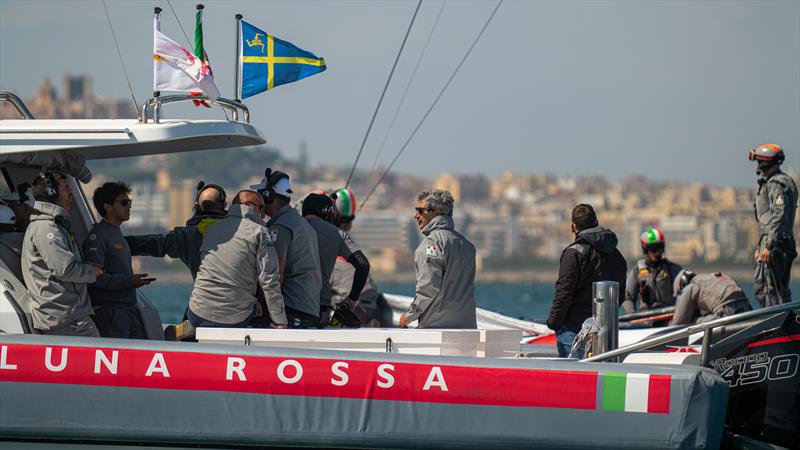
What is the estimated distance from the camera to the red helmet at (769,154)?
9656mm

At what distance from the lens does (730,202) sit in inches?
6422

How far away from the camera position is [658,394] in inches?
233

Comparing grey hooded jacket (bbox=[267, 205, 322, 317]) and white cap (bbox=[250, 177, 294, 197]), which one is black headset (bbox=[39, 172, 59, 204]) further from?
white cap (bbox=[250, 177, 294, 197])

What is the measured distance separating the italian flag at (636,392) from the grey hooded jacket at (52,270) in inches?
98.6

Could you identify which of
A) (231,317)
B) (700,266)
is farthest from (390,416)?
(700,266)

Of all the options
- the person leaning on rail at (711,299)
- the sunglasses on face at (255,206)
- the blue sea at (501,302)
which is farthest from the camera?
the blue sea at (501,302)

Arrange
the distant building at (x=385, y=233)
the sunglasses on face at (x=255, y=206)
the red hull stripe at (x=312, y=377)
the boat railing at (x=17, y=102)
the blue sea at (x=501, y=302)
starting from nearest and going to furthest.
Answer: the red hull stripe at (x=312, y=377) → the sunglasses on face at (x=255, y=206) → the boat railing at (x=17, y=102) → the blue sea at (x=501, y=302) → the distant building at (x=385, y=233)

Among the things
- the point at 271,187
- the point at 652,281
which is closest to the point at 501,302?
the point at 652,281

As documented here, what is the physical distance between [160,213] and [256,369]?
16699cm

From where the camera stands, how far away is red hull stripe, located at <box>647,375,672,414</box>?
5.91m

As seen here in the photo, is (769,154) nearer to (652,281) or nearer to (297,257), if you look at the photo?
(652,281)

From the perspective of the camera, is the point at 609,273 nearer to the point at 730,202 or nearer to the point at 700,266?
the point at 700,266

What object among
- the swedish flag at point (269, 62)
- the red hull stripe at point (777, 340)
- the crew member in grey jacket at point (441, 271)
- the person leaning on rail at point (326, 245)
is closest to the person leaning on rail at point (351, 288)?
the person leaning on rail at point (326, 245)

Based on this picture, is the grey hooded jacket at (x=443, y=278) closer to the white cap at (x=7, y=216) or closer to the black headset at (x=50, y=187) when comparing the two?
the black headset at (x=50, y=187)
